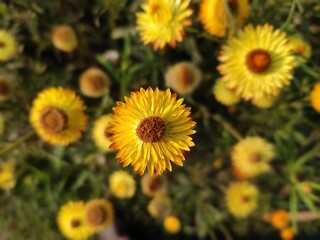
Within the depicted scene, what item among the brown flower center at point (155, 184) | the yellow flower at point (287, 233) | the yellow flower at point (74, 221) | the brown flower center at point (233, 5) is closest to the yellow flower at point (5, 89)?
the yellow flower at point (74, 221)

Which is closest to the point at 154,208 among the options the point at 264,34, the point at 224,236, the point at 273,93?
the point at 224,236

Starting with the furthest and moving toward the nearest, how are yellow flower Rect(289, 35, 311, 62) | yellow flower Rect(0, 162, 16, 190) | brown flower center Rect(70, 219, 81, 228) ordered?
yellow flower Rect(0, 162, 16, 190) → brown flower center Rect(70, 219, 81, 228) → yellow flower Rect(289, 35, 311, 62)

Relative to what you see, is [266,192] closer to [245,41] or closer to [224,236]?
[224,236]

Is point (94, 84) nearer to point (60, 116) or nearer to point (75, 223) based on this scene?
point (60, 116)

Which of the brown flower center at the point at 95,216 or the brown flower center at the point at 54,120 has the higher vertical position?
the brown flower center at the point at 54,120

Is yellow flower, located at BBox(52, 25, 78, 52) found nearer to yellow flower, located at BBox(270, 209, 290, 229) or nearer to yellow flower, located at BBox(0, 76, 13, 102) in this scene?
yellow flower, located at BBox(0, 76, 13, 102)

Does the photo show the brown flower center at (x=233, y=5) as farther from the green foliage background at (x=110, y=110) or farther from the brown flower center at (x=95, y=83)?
the brown flower center at (x=95, y=83)

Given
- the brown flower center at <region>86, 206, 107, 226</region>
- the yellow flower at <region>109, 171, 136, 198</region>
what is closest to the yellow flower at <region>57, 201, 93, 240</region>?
the brown flower center at <region>86, 206, 107, 226</region>
